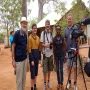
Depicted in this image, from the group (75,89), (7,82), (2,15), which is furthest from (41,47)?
(2,15)

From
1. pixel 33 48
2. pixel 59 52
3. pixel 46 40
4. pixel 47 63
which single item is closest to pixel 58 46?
pixel 59 52

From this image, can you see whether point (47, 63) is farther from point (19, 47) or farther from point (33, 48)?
point (19, 47)

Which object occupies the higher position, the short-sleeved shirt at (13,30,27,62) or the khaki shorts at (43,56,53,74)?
the short-sleeved shirt at (13,30,27,62)

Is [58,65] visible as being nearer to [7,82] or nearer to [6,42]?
[7,82]

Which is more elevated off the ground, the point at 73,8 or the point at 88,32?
the point at 73,8

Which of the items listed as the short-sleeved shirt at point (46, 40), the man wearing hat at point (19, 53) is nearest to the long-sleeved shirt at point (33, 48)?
the short-sleeved shirt at point (46, 40)

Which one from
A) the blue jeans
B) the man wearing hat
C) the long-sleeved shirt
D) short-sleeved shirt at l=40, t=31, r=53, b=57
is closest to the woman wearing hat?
the blue jeans

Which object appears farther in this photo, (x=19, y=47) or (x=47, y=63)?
(x=47, y=63)

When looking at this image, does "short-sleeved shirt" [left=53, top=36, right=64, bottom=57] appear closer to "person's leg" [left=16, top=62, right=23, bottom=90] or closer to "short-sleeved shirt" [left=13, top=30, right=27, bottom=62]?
"short-sleeved shirt" [left=13, top=30, right=27, bottom=62]

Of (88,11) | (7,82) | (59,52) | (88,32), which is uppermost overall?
(88,11)

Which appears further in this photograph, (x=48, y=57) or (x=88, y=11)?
(x=88, y=11)

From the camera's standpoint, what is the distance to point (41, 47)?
19.6ft

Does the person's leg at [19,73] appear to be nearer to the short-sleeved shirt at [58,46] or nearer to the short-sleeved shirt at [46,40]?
the short-sleeved shirt at [46,40]

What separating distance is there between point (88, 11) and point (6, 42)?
57.4 ft
